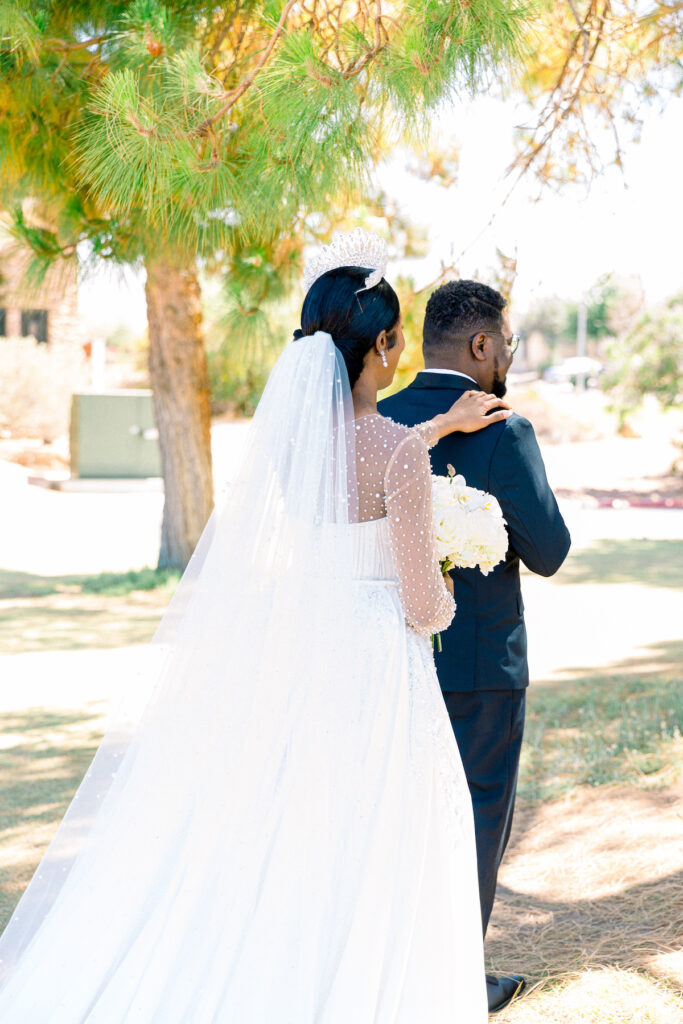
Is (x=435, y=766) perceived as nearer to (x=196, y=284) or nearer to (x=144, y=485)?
(x=196, y=284)

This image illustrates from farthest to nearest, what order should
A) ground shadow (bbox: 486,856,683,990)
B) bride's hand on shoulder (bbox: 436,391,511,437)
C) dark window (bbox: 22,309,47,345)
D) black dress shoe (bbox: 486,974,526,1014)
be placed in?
1. dark window (bbox: 22,309,47,345)
2. ground shadow (bbox: 486,856,683,990)
3. black dress shoe (bbox: 486,974,526,1014)
4. bride's hand on shoulder (bbox: 436,391,511,437)

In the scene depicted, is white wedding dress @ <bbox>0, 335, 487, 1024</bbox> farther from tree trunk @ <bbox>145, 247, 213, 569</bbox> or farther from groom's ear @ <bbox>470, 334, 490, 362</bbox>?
tree trunk @ <bbox>145, 247, 213, 569</bbox>

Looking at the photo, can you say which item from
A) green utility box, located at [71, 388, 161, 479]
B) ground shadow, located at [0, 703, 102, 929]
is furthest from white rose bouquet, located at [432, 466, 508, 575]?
green utility box, located at [71, 388, 161, 479]

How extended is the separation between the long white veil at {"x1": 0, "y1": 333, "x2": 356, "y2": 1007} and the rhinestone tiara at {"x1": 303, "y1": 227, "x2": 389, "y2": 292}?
0.16 m

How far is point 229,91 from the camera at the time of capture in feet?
12.2

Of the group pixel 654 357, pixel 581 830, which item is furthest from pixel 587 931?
pixel 654 357

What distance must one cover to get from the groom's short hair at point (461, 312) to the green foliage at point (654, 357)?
2062cm

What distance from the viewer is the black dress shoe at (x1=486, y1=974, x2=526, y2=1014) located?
9.27 feet

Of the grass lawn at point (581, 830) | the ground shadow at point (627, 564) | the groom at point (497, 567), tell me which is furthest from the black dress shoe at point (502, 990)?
the ground shadow at point (627, 564)

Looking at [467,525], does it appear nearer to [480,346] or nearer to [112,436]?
[480,346]

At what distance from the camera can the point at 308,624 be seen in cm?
227

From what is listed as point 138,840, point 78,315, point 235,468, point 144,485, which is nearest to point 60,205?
point 235,468

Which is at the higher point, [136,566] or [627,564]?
[627,564]

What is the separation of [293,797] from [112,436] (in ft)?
65.4
